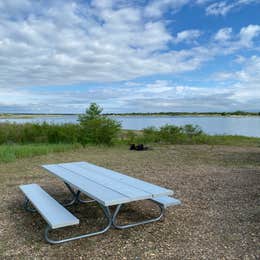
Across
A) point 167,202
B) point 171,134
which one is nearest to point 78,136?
point 171,134

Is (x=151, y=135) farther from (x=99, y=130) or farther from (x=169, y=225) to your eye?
(x=169, y=225)

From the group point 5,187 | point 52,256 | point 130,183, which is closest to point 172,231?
point 130,183

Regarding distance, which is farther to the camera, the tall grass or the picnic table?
the tall grass

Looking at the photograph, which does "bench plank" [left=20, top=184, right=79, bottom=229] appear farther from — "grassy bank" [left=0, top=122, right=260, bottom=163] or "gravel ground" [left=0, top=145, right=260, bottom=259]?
"grassy bank" [left=0, top=122, right=260, bottom=163]

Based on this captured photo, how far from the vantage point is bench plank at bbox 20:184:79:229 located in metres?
2.03

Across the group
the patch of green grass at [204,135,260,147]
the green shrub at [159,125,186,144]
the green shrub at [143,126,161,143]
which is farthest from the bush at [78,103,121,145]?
the patch of green grass at [204,135,260,147]

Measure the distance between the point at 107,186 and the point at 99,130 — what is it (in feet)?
24.1

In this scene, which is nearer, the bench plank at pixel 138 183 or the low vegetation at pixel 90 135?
the bench plank at pixel 138 183

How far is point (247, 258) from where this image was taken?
1.97m

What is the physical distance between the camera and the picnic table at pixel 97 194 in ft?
6.75

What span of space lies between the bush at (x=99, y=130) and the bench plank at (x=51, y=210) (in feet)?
21.6

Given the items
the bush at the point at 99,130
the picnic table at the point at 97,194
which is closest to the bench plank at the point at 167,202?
the picnic table at the point at 97,194

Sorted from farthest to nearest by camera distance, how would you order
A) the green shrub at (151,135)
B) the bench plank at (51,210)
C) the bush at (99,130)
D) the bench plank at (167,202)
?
the green shrub at (151,135)
the bush at (99,130)
the bench plank at (167,202)
the bench plank at (51,210)

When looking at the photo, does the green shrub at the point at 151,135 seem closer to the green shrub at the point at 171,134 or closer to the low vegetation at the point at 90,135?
the low vegetation at the point at 90,135
